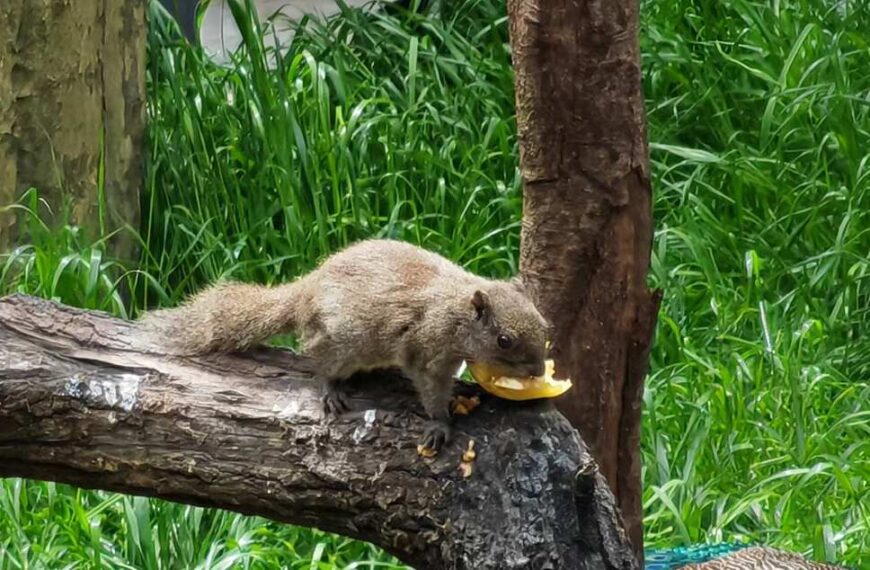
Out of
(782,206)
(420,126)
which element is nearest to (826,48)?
(782,206)

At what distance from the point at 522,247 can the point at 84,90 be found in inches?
74.1

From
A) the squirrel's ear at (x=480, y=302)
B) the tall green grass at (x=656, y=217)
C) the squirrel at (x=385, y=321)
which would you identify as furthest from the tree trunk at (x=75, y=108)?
the squirrel's ear at (x=480, y=302)

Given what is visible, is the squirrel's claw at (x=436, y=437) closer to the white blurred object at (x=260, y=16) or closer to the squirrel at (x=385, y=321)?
the squirrel at (x=385, y=321)

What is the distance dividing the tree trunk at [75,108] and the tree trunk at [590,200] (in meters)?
1.85

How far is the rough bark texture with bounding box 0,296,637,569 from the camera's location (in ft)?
7.52

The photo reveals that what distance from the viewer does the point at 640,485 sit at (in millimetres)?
3279

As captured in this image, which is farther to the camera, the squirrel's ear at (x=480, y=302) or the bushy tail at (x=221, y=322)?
the bushy tail at (x=221, y=322)

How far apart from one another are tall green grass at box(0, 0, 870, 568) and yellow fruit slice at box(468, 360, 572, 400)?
1.05m

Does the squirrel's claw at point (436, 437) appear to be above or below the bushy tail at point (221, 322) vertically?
below

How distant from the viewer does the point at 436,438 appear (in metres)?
2.38

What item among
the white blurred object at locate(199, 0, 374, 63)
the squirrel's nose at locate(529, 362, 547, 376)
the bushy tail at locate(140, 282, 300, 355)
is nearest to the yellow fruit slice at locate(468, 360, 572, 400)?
the squirrel's nose at locate(529, 362, 547, 376)

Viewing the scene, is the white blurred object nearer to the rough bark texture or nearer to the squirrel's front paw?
the rough bark texture

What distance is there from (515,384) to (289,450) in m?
0.38

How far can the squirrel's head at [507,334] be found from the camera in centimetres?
252
